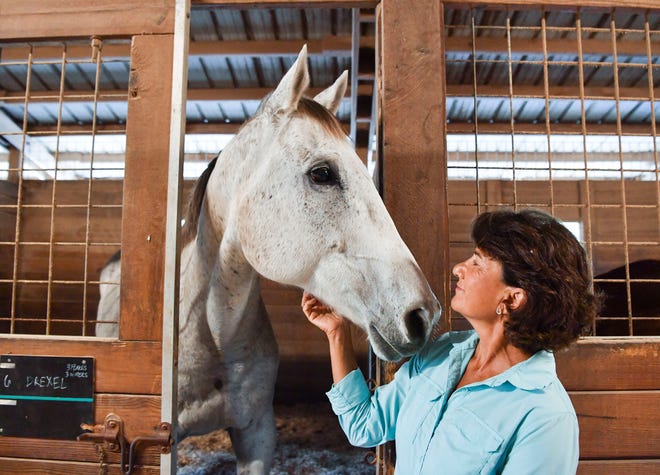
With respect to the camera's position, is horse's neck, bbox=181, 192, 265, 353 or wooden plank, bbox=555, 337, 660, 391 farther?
horse's neck, bbox=181, 192, 265, 353

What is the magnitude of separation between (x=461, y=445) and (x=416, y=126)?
1018 mm

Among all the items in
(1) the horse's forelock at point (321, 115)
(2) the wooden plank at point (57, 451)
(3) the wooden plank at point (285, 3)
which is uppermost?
(3) the wooden plank at point (285, 3)

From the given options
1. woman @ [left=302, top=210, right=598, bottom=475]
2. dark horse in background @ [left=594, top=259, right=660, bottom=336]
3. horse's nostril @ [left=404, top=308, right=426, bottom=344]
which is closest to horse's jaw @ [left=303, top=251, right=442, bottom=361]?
horse's nostril @ [left=404, top=308, right=426, bottom=344]

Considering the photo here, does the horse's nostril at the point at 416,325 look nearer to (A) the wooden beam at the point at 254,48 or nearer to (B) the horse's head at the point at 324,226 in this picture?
(B) the horse's head at the point at 324,226

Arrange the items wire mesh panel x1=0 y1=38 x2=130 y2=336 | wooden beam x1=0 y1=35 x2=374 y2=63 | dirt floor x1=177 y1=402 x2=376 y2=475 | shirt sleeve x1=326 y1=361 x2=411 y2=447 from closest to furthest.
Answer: shirt sleeve x1=326 y1=361 x2=411 y2=447, dirt floor x1=177 y1=402 x2=376 y2=475, wooden beam x1=0 y1=35 x2=374 y2=63, wire mesh panel x1=0 y1=38 x2=130 y2=336

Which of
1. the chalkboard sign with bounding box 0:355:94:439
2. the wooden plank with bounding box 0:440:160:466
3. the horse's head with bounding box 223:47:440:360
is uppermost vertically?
the horse's head with bounding box 223:47:440:360

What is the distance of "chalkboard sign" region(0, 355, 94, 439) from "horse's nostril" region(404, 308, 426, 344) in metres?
1.12

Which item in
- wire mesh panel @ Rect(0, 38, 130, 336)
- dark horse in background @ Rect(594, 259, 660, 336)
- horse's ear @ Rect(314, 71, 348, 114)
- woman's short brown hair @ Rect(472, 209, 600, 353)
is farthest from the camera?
wire mesh panel @ Rect(0, 38, 130, 336)

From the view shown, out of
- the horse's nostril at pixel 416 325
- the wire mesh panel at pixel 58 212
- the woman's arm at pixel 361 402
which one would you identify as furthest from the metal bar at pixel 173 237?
the wire mesh panel at pixel 58 212

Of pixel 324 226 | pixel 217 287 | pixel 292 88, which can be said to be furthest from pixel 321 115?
pixel 217 287

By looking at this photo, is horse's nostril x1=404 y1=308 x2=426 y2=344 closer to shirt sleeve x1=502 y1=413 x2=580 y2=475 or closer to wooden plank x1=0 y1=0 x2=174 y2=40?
shirt sleeve x1=502 y1=413 x2=580 y2=475

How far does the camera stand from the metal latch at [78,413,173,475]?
1.36 meters

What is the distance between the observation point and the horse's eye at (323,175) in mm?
1283

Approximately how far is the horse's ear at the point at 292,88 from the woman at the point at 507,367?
72cm
